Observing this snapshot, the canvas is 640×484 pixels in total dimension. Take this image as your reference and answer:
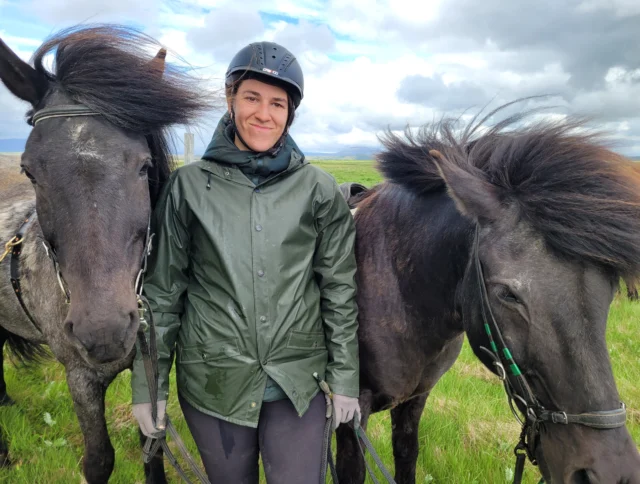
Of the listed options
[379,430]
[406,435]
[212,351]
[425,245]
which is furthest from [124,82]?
[379,430]

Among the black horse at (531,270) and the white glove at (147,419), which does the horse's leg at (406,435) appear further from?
the white glove at (147,419)

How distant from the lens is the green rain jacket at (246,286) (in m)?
2.07

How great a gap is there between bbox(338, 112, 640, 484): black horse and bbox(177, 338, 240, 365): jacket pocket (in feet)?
3.16

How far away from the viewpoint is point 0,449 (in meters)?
3.73

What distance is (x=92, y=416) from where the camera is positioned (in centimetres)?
278

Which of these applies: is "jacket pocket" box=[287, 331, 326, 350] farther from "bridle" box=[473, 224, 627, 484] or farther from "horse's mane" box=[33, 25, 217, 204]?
"horse's mane" box=[33, 25, 217, 204]

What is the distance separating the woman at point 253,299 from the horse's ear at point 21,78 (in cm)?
90

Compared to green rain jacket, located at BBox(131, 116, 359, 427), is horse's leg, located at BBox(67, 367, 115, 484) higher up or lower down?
lower down

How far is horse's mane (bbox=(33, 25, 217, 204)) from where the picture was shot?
229 cm

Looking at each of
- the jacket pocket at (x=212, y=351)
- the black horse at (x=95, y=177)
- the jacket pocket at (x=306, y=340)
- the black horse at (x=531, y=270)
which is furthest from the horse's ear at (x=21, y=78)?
the black horse at (x=531, y=270)

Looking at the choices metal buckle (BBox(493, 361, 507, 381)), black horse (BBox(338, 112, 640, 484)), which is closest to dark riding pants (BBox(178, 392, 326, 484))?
black horse (BBox(338, 112, 640, 484))

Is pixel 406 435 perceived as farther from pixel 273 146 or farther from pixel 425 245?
pixel 273 146

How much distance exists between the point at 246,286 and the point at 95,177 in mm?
846

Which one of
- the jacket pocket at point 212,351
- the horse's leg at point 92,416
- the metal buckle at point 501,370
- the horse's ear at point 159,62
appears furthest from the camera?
the horse's leg at point 92,416
